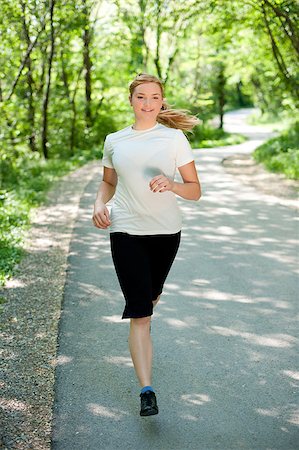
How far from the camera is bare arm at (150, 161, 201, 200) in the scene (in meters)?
3.90

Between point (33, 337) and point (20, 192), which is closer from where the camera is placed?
point (33, 337)

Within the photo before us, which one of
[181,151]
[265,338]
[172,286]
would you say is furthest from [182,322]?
[181,151]

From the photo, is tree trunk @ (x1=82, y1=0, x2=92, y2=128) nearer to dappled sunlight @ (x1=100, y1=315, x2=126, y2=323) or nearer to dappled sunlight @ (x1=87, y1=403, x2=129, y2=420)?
dappled sunlight @ (x1=100, y1=315, x2=126, y2=323)

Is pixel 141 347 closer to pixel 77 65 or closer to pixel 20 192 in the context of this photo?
pixel 20 192

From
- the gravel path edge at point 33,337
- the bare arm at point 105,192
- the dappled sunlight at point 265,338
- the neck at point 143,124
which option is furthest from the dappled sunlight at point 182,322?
the neck at point 143,124

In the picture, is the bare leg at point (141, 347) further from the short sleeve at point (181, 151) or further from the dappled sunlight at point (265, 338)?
the dappled sunlight at point (265, 338)

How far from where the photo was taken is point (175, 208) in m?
4.34

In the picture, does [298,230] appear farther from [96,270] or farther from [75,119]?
[75,119]

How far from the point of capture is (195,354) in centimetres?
541

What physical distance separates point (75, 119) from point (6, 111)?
8.45 m

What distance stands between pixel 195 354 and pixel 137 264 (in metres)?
1.51

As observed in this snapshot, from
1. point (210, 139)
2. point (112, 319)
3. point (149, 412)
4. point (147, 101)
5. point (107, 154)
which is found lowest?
point (210, 139)

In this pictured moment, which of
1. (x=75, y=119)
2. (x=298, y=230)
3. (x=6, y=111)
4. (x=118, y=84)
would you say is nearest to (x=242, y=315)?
(x=298, y=230)

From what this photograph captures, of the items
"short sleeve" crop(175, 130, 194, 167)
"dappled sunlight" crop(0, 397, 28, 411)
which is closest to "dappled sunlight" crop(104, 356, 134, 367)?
"dappled sunlight" crop(0, 397, 28, 411)
